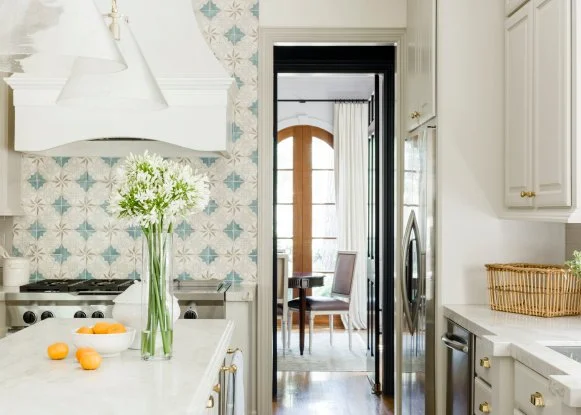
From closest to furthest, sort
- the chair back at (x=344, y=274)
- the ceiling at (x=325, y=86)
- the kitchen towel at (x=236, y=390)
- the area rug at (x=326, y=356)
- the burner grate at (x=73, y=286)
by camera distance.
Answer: the kitchen towel at (x=236, y=390)
the burner grate at (x=73, y=286)
the area rug at (x=326, y=356)
the chair back at (x=344, y=274)
the ceiling at (x=325, y=86)

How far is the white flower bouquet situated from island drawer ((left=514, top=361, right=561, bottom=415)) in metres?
1.10

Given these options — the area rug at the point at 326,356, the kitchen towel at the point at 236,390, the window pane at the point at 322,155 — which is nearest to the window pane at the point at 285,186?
the window pane at the point at 322,155

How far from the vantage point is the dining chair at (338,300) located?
21.4 feet

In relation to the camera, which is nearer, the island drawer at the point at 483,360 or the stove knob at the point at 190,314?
the island drawer at the point at 483,360

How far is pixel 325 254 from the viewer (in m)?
8.04

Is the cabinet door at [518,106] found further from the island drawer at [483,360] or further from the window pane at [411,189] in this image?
the island drawer at [483,360]

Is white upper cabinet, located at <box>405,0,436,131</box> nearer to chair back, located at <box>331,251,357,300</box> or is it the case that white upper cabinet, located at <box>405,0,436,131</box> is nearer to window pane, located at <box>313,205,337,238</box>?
A: chair back, located at <box>331,251,357,300</box>

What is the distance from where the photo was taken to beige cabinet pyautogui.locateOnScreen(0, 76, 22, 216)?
3852 mm

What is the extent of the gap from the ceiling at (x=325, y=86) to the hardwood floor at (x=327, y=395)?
3078 mm

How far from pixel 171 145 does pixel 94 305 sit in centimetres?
106

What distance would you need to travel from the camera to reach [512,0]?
121 inches

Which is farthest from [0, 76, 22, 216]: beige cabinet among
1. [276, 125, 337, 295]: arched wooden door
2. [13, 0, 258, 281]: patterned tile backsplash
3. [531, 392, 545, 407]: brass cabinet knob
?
[276, 125, 337, 295]: arched wooden door

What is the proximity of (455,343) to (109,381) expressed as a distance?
5.59 ft

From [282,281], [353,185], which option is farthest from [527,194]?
[353,185]
